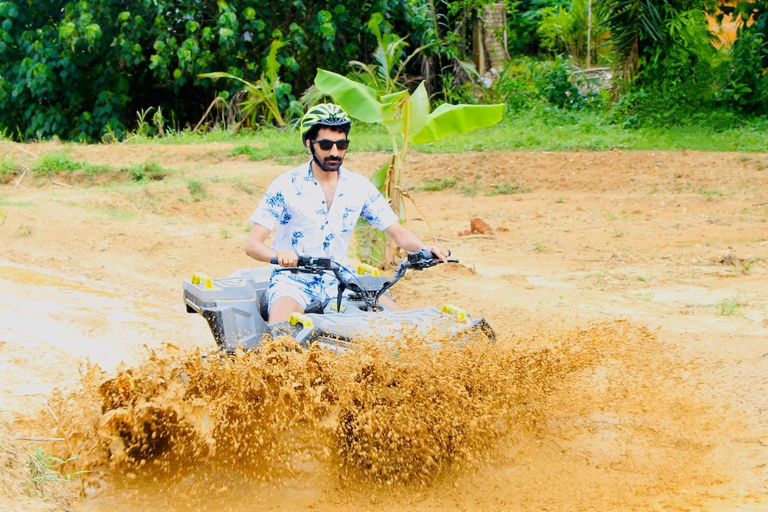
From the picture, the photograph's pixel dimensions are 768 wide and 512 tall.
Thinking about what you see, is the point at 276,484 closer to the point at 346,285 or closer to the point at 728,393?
the point at 346,285

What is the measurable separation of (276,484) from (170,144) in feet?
36.7

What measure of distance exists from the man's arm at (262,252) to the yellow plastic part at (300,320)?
25 centimetres

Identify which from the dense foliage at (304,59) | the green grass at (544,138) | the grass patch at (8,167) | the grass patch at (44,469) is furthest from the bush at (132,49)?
the grass patch at (44,469)

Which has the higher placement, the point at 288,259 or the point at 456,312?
the point at 288,259

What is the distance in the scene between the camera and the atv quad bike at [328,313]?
3934 mm

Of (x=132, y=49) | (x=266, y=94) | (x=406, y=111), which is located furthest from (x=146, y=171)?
(x=406, y=111)

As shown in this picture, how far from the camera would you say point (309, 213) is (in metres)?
4.64

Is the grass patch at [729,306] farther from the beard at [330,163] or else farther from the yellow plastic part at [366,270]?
the beard at [330,163]

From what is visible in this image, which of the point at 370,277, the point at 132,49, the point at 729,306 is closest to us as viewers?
the point at 370,277

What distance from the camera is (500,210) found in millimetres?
10891

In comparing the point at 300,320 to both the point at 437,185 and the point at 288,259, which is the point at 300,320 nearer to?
the point at 288,259

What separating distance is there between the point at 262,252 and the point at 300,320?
51 centimetres

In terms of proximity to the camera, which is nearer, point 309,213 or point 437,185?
point 309,213

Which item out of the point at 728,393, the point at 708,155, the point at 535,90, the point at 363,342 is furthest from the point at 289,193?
the point at 535,90
